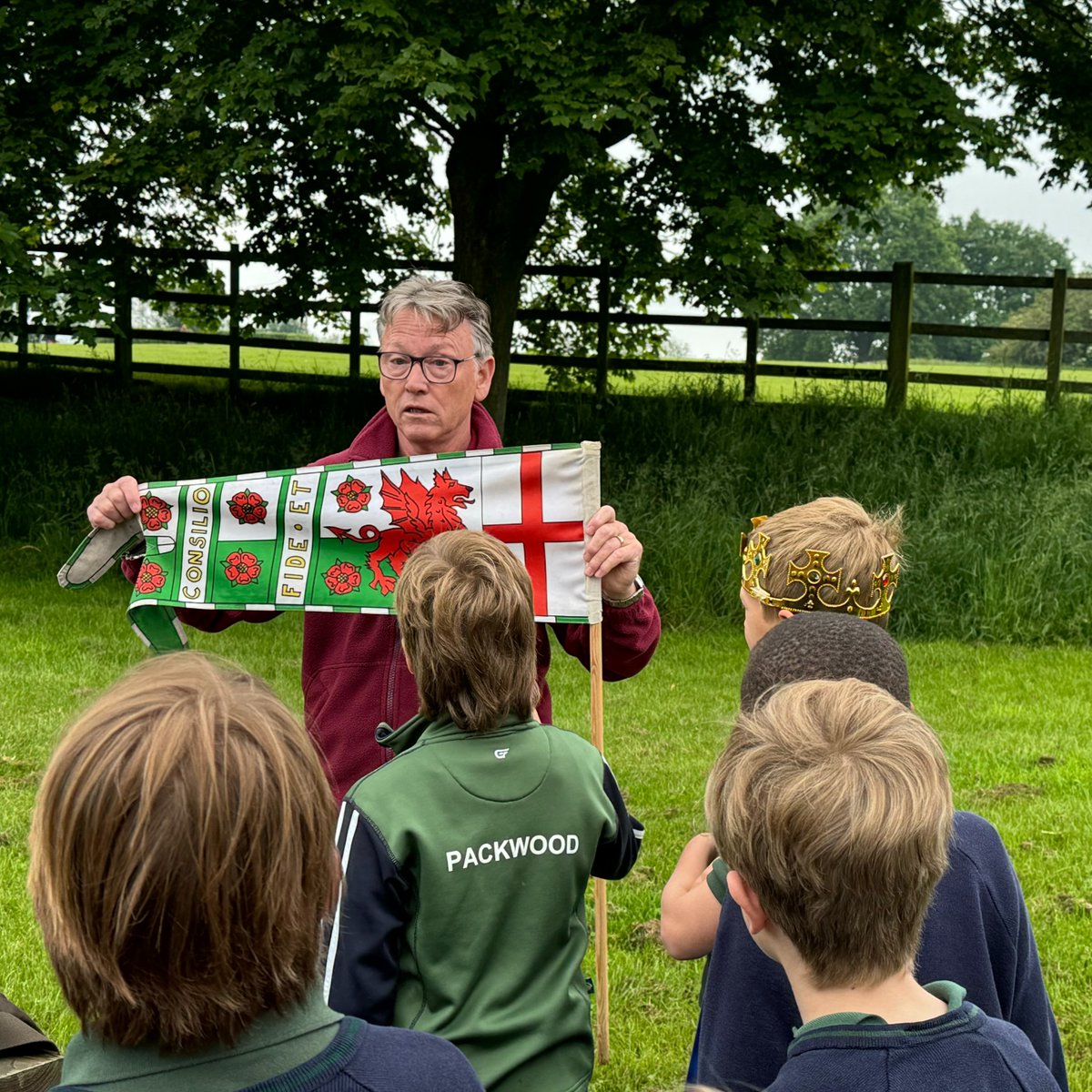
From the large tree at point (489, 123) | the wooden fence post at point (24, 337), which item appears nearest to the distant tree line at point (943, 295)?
the large tree at point (489, 123)

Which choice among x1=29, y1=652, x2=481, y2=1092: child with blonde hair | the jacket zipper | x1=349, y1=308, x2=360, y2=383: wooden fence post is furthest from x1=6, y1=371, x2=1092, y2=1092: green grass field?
x1=29, y1=652, x2=481, y2=1092: child with blonde hair

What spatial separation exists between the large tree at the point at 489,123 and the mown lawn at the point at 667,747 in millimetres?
2972

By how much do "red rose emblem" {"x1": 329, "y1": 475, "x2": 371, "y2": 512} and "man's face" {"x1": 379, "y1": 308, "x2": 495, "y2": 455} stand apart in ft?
0.90

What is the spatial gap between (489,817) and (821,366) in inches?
512

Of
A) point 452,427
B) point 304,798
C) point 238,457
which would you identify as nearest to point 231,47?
point 238,457

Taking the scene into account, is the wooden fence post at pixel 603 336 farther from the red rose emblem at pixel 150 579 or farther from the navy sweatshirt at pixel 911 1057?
the navy sweatshirt at pixel 911 1057

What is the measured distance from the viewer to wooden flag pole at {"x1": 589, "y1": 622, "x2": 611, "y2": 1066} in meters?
3.63

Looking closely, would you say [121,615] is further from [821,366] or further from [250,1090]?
[250,1090]

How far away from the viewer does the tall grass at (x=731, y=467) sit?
10.6m

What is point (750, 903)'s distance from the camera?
5.75 ft

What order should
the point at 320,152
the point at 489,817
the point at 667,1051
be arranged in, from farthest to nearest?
the point at 320,152 < the point at 667,1051 < the point at 489,817

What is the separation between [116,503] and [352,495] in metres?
0.64

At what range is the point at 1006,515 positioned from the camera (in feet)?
37.0

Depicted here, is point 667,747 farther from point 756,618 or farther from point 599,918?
point 756,618
